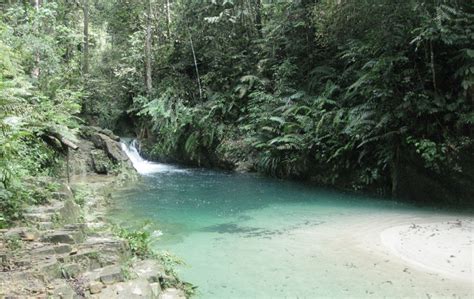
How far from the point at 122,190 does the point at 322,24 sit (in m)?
7.72

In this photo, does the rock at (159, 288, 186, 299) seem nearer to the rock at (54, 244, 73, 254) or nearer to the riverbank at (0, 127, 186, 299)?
the riverbank at (0, 127, 186, 299)

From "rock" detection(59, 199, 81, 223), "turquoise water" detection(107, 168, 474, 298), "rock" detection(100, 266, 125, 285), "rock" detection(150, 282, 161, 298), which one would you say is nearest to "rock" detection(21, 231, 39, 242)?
"rock" detection(59, 199, 81, 223)

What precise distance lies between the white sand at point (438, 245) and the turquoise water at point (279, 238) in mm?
226

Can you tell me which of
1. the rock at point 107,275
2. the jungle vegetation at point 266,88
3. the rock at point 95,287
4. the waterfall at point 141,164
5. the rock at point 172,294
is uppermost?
the jungle vegetation at point 266,88

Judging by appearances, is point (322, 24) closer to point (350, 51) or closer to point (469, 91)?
point (350, 51)

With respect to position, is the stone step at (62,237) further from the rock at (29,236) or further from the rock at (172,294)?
the rock at (172,294)

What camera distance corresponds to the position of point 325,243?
23.0ft

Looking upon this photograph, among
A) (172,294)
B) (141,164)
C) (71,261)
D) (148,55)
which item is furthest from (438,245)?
(148,55)

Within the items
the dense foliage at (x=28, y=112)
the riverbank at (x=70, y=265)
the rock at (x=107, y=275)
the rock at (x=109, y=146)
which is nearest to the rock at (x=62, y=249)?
the riverbank at (x=70, y=265)

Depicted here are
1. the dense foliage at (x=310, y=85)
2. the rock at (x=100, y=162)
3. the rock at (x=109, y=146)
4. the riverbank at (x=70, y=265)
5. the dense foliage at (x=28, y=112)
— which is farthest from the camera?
the rock at (x=109, y=146)

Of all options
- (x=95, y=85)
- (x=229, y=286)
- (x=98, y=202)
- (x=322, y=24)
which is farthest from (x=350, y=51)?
(x=95, y=85)

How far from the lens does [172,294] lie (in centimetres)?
481

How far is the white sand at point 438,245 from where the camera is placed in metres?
5.69

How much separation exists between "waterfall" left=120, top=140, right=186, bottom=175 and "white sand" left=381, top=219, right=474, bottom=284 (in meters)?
11.0
